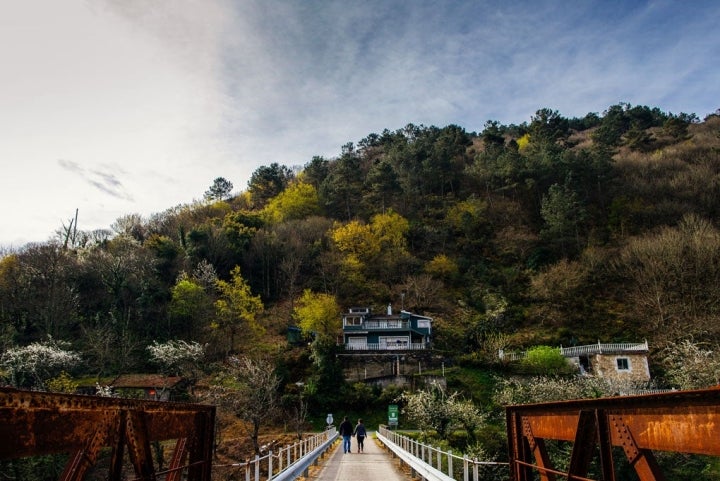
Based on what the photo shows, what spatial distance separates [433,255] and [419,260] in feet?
13.4

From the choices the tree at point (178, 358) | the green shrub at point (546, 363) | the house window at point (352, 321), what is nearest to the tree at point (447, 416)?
the green shrub at point (546, 363)

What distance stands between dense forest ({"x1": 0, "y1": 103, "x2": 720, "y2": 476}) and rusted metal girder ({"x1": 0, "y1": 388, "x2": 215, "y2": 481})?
1343 inches

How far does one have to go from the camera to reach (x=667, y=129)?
82750mm

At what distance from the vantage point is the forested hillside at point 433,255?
149 feet

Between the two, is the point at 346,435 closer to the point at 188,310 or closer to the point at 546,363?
the point at 546,363

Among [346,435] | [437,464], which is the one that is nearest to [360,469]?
[437,464]

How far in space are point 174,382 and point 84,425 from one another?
127 feet

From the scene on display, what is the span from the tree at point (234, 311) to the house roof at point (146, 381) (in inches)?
378

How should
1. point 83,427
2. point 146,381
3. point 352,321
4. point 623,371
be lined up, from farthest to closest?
1. point 352,321
2. point 623,371
3. point 146,381
4. point 83,427

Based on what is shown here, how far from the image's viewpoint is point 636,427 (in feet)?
10.4

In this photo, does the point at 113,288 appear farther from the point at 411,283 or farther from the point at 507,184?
the point at 507,184

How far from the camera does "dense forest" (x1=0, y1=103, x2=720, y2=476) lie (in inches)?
1738

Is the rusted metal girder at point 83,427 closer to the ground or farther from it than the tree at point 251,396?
farther from it

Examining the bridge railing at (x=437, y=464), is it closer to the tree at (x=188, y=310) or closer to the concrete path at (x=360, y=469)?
the concrete path at (x=360, y=469)
